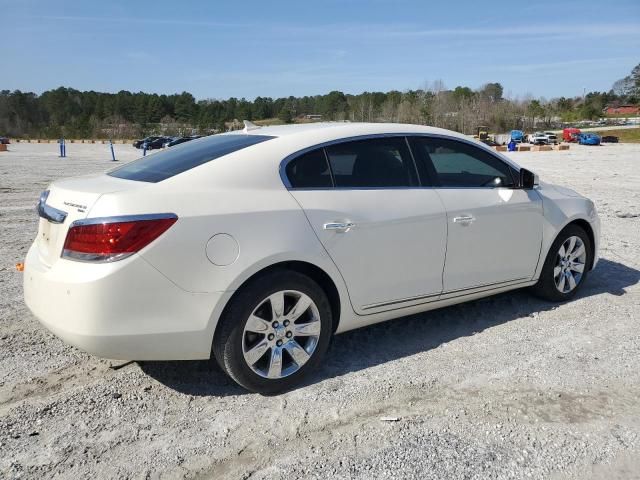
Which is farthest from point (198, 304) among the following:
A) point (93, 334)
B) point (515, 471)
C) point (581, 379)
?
point (581, 379)

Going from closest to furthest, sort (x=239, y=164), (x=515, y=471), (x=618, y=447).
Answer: (x=515, y=471)
(x=618, y=447)
(x=239, y=164)

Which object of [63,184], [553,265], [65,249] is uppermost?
[63,184]

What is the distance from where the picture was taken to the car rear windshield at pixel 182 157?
3570 mm

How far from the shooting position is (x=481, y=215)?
4445 mm

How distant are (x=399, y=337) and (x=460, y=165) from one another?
148cm

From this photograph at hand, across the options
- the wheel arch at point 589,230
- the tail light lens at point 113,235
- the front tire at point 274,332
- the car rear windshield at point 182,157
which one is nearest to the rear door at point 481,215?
the wheel arch at point 589,230

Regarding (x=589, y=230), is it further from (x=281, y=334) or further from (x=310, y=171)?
(x=281, y=334)

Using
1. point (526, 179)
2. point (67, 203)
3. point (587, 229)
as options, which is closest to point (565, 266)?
point (587, 229)

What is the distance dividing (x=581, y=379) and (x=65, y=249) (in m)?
3.35

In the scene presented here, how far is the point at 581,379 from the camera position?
3785 mm

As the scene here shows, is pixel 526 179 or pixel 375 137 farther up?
pixel 375 137

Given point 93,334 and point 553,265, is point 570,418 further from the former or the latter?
point 93,334

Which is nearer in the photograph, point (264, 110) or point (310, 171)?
point (310, 171)

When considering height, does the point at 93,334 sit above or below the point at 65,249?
below
